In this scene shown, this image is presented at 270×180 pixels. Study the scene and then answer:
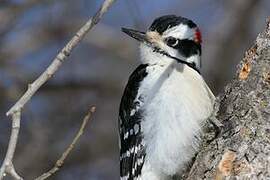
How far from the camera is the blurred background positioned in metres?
6.28

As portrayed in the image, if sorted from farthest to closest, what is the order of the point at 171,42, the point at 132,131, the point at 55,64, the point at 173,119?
the point at 171,42
the point at 132,131
the point at 173,119
the point at 55,64

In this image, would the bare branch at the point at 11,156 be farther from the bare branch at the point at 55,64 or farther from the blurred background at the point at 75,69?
the blurred background at the point at 75,69

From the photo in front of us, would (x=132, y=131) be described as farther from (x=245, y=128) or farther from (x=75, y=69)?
(x=75, y=69)

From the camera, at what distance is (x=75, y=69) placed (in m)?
6.64

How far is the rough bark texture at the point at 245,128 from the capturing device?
2967 mm

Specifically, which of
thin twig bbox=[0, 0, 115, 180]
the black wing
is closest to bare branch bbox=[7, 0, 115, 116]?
thin twig bbox=[0, 0, 115, 180]

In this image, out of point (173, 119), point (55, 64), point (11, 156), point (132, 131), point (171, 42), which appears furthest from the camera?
point (171, 42)

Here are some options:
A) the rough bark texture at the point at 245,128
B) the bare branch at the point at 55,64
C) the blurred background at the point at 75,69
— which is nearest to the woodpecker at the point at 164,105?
the rough bark texture at the point at 245,128

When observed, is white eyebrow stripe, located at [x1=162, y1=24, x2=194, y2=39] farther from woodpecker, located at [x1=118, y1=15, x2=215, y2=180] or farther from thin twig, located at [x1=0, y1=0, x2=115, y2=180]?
thin twig, located at [x1=0, y1=0, x2=115, y2=180]

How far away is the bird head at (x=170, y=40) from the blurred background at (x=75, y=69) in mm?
2076

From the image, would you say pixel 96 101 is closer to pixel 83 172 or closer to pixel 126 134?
pixel 83 172

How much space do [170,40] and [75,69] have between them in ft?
9.17

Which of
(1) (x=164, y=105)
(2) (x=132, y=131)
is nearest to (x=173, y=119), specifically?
(1) (x=164, y=105)

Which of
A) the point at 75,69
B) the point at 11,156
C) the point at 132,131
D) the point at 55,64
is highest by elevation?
the point at 55,64
